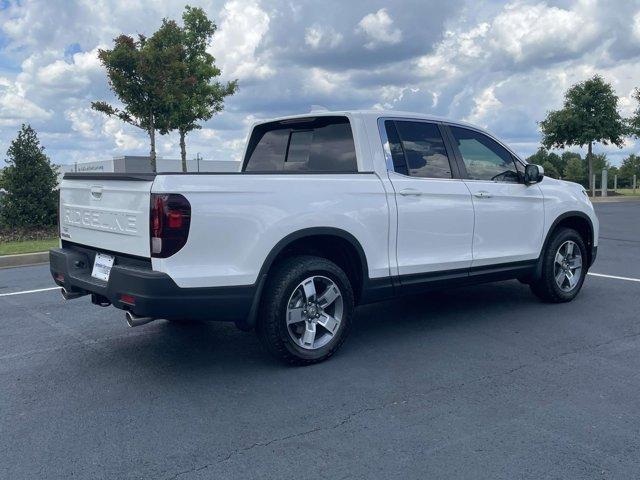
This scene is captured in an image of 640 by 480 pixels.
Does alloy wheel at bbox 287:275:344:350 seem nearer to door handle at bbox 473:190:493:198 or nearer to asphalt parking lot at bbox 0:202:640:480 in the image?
asphalt parking lot at bbox 0:202:640:480

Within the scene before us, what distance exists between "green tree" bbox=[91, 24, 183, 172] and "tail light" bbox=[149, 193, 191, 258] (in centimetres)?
1506

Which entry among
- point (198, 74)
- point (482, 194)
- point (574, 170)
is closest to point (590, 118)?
point (198, 74)

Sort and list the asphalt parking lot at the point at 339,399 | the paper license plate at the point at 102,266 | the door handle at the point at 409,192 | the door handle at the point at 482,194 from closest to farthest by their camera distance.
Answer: the asphalt parking lot at the point at 339,399, the paper license plate at the point at 102,266, the door handle at the point at 409,192, the door handle at the point at 482,194

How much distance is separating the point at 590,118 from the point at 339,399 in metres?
34.1

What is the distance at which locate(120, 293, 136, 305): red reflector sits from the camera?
397cm

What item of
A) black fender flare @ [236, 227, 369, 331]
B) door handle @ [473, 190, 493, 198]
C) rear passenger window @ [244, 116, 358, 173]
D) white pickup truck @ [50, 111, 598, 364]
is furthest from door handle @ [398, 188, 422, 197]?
door handle @ [473, 190, 493, 198]

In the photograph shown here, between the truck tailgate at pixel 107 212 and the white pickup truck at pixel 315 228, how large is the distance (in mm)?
14

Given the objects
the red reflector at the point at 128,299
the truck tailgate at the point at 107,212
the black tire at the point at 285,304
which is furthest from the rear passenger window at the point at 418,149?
the red reflector at the point at 128,299

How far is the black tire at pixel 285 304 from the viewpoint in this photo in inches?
169

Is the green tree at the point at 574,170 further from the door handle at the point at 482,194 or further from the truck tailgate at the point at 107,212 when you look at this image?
the truck tailgate at the point at 107,212

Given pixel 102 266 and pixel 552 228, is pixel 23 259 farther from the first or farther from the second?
pixel 552 228

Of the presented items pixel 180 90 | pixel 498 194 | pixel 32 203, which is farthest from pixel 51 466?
pixel 180 90

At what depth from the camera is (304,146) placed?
215 inches

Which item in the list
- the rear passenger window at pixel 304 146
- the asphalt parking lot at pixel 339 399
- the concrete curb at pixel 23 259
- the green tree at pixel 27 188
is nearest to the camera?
the asphalt parking lot at pixel 339 399
